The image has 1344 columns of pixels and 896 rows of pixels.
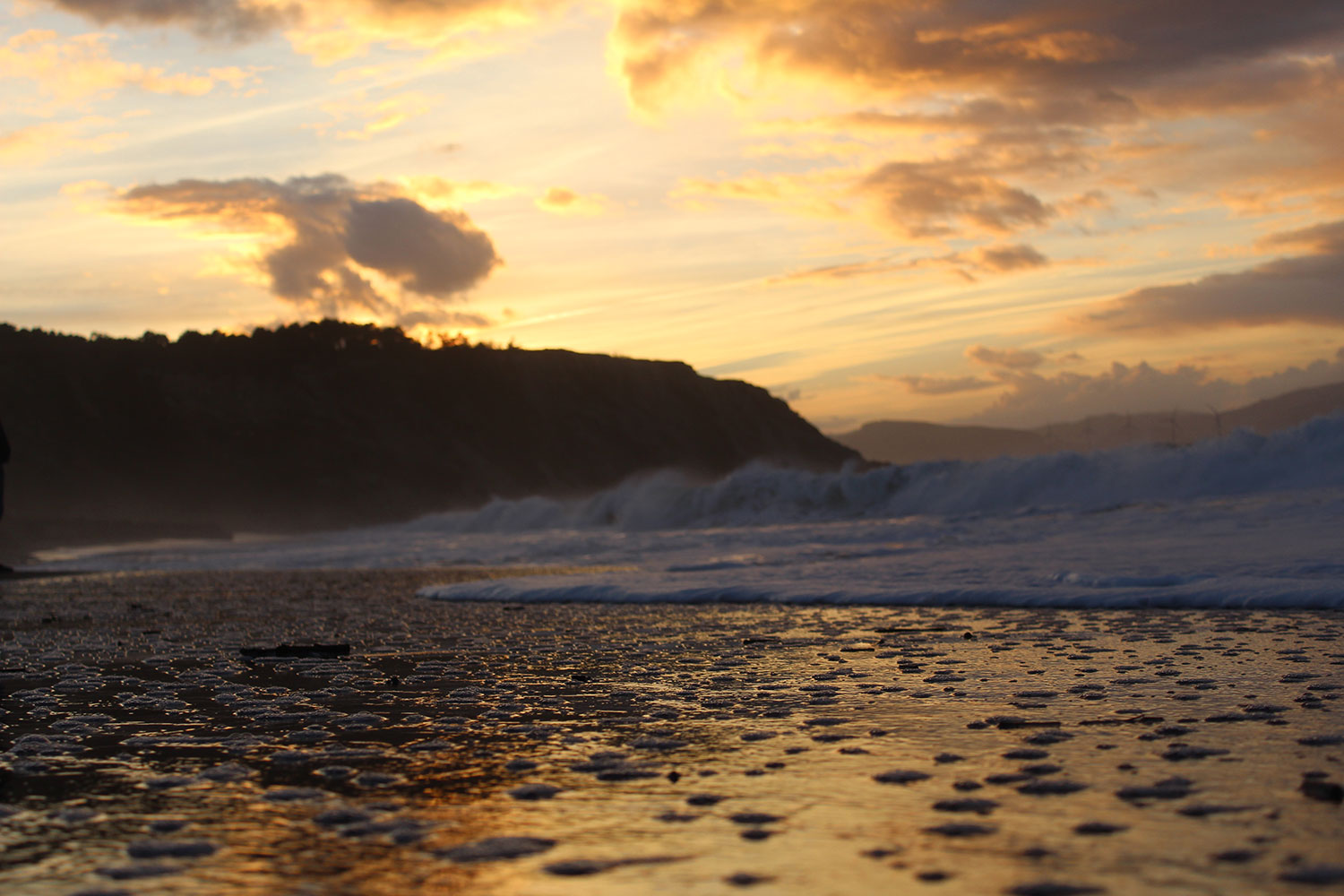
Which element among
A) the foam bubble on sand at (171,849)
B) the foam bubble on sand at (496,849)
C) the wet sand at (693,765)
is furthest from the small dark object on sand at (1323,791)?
the foam bubble on sand at (171,849)

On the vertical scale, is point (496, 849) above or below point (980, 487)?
below

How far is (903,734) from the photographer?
362 cm

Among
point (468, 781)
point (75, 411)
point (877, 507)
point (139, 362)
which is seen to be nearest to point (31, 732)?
point (468, 781)

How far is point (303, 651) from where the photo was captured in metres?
6.18

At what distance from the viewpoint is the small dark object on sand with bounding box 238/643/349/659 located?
608cm

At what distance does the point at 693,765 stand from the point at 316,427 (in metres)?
93.3

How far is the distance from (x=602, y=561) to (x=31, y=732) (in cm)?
1257

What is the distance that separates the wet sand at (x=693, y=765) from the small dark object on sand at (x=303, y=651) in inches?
0.7

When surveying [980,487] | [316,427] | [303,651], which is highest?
[316,427]

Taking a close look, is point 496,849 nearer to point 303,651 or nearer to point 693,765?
point 693,765

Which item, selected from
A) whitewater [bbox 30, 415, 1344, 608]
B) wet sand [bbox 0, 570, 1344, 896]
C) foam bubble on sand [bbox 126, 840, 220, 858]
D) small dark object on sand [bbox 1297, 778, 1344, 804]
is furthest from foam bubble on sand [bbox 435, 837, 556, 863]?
whitewater [bbox 30, 415, 1344, 608]

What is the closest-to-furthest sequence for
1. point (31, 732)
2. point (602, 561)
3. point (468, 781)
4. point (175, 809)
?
point (175, 809) → point (468, 781) → point (31, 732) → point (602, 561)

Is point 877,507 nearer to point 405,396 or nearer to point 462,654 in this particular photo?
point 462,654

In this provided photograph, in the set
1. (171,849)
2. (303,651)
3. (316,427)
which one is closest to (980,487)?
(303,651)
